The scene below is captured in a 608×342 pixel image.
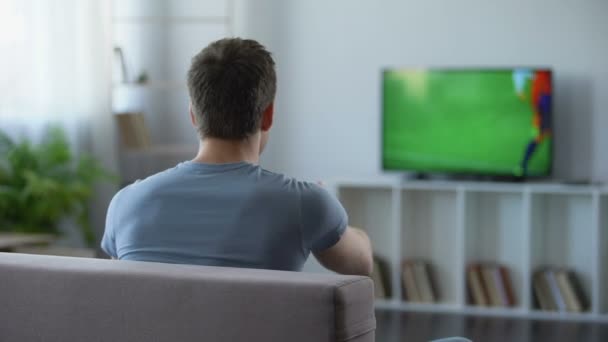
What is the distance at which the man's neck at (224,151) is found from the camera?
1.87 m

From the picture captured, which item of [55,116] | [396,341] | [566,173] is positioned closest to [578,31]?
[566,173]

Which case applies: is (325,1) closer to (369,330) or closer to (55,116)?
(55,116)

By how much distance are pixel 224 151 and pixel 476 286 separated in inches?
143

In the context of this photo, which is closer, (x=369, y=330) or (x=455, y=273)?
(x=369, y=330)

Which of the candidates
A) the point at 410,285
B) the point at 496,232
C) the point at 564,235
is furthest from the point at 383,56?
the point at 564,235

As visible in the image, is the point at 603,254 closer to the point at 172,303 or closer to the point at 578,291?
the point at 578,291

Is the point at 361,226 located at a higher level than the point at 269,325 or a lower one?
lower

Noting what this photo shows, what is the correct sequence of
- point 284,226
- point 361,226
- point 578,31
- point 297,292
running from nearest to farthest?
point 297,292 < point 284,226 < point 578,31 < point 361,226

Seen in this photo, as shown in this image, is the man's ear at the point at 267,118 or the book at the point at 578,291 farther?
the book at the point at 578,291

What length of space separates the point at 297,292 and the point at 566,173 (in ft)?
13.5

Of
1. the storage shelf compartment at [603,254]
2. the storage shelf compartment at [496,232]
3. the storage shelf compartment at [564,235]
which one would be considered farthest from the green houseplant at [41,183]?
the storage shelf compartment at [603,254]

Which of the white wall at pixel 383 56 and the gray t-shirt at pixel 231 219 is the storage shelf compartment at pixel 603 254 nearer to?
the white wall at pixel 383 56

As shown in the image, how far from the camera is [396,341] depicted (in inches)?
177

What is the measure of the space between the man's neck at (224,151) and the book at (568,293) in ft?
11.9
